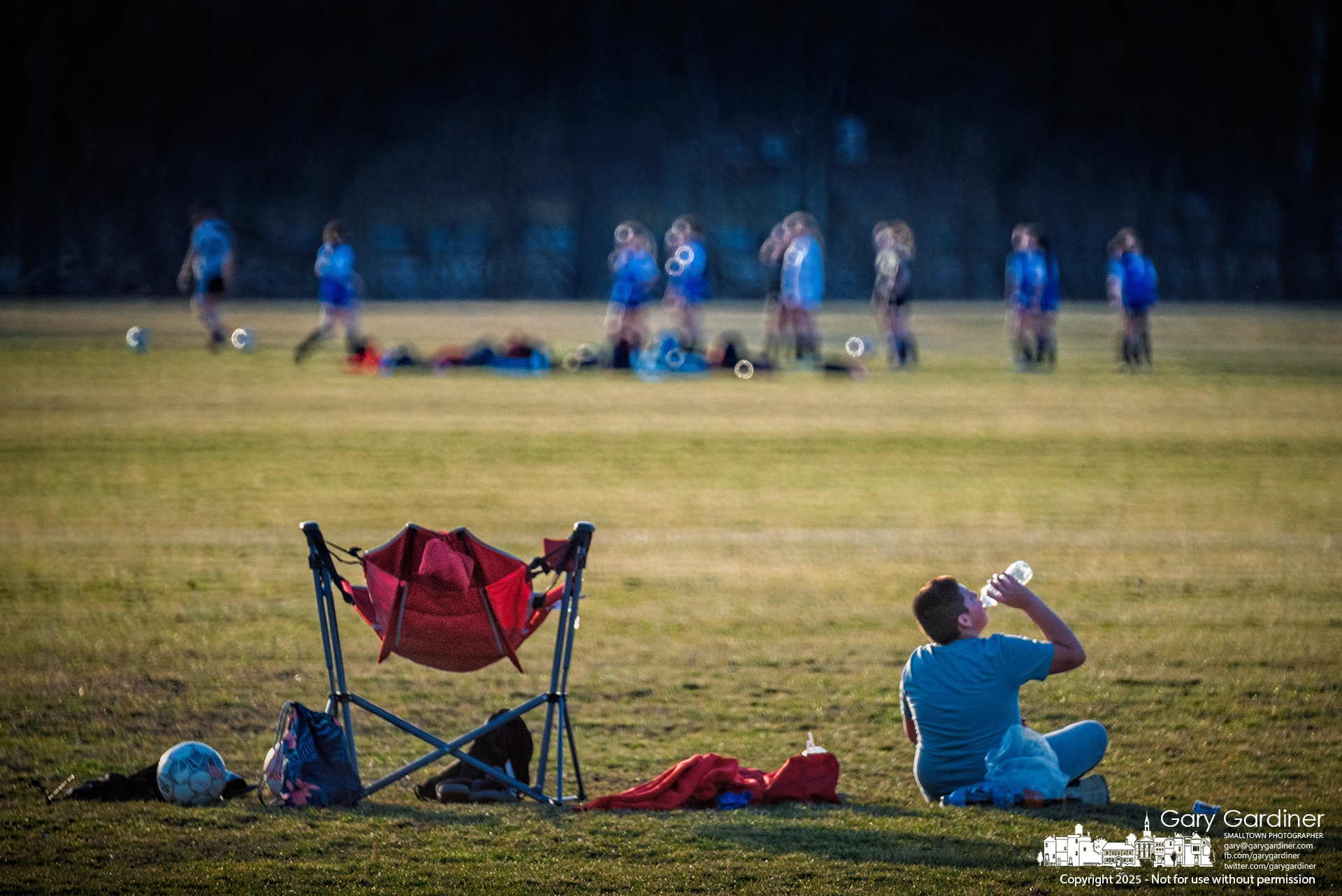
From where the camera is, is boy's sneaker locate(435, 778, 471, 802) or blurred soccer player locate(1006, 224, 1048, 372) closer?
boy's sneaker locate(435, 778, 471, 802)

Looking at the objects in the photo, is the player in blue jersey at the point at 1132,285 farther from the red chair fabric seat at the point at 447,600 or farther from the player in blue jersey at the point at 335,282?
the red chair fabric seat at the point at 447,600

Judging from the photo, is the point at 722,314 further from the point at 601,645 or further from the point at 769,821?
the point at 769,821

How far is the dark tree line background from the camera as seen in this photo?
55594mm

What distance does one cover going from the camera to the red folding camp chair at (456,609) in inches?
225

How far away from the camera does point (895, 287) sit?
2588 cm

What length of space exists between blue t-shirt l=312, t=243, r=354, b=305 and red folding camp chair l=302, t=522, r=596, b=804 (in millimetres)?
22018

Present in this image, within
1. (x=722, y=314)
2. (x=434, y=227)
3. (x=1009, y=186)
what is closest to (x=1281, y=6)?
→ (x=1009, y=186)

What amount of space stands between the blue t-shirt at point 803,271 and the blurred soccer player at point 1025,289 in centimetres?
315

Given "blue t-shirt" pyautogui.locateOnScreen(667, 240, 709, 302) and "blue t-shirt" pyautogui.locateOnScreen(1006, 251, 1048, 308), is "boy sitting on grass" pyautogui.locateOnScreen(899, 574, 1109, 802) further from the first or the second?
"blue t-shirt" pyautogui.locateOnScreen(667, 240, 709, 302)

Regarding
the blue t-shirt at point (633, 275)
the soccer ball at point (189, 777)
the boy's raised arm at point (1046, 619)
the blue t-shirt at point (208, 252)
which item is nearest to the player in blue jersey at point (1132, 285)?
the blue t-shirt at point (633, 275)

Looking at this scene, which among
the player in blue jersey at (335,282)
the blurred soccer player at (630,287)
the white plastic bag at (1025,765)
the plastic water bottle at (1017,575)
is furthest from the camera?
the player in blue jersey at (335,282)

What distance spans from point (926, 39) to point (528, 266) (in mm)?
16000

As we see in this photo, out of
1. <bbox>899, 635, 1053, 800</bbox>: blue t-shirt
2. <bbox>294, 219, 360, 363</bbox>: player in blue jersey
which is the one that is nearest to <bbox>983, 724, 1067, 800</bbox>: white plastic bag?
<bbox>899, 635, 1053, 800</bbox>: blue t-shirt

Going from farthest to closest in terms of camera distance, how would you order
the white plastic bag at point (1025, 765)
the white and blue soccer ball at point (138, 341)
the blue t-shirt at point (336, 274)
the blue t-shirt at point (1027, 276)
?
1. the white and blue soccer ball at point (138, 341)
2. the blue t-shirt at point (336, 274)
3. the blue t-shirt at point (1027, 276)
4. the white plastic bag at point (1025, 765)
